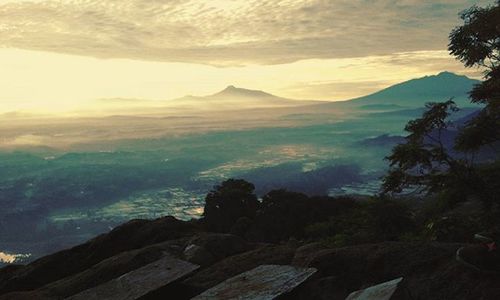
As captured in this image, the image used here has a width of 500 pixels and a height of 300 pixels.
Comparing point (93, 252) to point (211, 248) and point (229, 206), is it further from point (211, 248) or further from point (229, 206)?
point (229, 206)

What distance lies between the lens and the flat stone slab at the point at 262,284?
689cm

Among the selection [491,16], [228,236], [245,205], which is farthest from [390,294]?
[245,205]

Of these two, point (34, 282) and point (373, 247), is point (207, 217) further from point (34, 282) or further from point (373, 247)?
point (373, 247)

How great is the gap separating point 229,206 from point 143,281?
49.8 meters

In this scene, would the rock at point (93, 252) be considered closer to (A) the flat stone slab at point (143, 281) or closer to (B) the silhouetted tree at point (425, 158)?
(A) the flat stone slab at point (143, 281)

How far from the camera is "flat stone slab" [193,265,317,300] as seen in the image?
689 cm

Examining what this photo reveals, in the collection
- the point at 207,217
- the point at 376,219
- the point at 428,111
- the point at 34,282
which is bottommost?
the point at 207,217

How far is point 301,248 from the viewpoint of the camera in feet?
35.0

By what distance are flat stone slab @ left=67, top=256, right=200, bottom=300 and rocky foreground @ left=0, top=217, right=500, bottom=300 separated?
0.13 m

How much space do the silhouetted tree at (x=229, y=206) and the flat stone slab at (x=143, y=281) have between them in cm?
4736

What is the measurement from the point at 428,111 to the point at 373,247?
12876 millimetres

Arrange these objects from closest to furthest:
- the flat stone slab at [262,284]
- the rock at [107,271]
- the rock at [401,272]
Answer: the rock at [401,272] < the flat stone slab at [262,284] < the rock at [107,271]

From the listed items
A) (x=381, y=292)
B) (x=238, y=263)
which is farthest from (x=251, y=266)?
(x=381, y=292)


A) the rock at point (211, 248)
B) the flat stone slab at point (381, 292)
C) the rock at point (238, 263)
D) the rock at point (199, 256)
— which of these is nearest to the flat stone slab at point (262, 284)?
the flat stone slab at point (381, 292)
